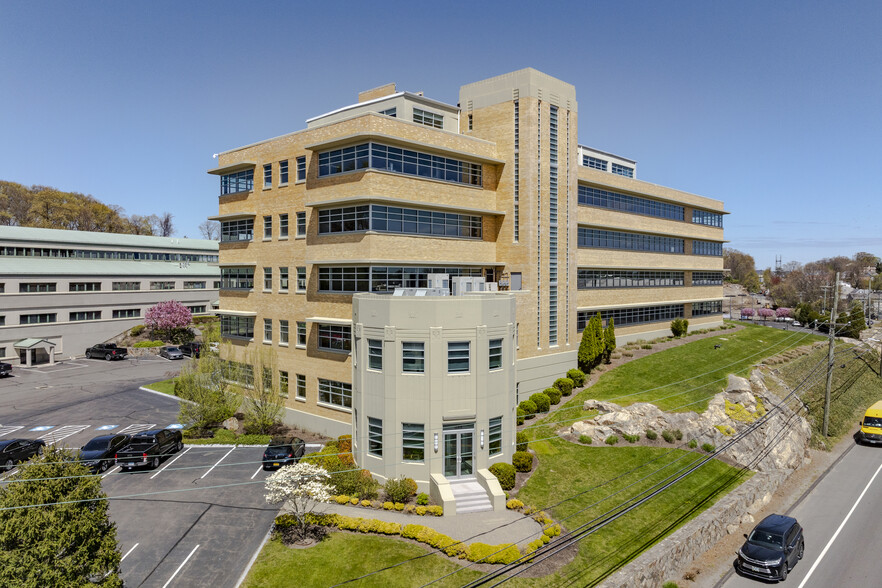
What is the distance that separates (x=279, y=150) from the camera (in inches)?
1591

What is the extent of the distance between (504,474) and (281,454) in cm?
1351

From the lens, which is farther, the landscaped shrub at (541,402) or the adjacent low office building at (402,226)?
the landscaped shrub at (541,402)

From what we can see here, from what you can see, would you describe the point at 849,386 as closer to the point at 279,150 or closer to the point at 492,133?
the point at 492,133

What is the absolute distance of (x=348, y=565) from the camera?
20141mm

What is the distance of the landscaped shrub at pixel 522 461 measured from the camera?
2844 cm

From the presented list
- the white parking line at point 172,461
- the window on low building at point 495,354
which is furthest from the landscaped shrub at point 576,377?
the white parking line at point 172,461

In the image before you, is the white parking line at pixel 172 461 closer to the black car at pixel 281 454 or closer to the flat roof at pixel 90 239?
the black car at pixel 281 454

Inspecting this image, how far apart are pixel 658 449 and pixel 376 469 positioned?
60.5ft

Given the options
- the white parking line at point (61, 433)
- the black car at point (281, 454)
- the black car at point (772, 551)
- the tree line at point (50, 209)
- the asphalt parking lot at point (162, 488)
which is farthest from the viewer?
the tree line at point (50, 209)

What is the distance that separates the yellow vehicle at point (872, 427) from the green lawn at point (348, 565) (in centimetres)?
4132

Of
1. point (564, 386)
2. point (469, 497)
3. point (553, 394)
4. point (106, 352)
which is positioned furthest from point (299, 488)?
point (106, 352)

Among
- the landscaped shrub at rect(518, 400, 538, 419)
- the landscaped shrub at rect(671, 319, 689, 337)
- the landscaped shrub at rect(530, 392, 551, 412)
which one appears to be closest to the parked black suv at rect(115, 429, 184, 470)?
the landscaped shrub at rect(518, 400, 538, 419)

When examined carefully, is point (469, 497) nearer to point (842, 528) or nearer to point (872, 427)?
point (842, 528)

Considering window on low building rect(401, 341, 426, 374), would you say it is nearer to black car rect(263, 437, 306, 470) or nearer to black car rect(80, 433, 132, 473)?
black car rect(263, 437, 306, 470)
